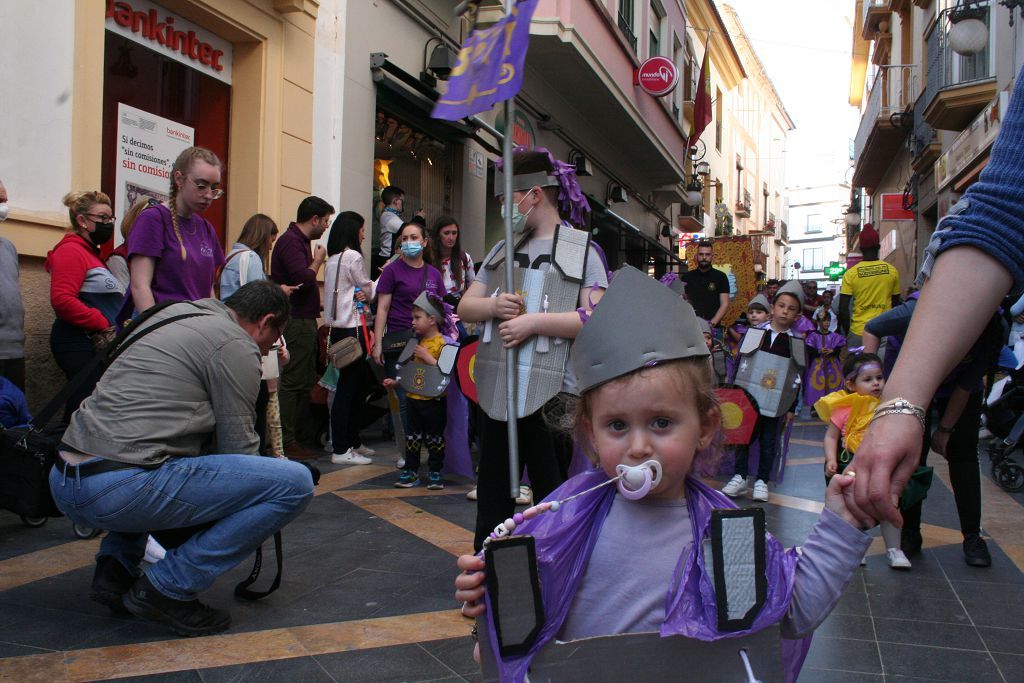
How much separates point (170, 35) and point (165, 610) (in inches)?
227

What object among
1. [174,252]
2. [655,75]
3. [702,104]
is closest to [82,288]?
[174,252]

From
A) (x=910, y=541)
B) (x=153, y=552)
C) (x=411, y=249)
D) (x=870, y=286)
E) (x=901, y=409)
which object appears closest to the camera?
(x=901, y=409)

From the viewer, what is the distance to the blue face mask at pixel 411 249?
22.3ft

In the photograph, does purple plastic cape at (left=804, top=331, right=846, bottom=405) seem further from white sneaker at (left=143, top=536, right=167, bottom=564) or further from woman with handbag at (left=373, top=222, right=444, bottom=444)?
white sneaker at (left=143, top=536, right=167, bottom=564)

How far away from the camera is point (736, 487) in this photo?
21.0 ft

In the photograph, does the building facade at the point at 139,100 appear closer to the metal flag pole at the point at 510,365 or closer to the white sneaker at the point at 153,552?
the white sneaker at the point at 153,552

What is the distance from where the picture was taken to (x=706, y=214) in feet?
115

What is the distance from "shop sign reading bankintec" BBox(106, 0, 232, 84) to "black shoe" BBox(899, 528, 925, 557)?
21.0ft

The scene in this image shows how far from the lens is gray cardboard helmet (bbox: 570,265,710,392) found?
67.4 inches

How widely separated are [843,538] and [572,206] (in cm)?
248

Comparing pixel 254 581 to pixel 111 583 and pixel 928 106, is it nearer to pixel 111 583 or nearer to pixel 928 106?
pixel 111 583

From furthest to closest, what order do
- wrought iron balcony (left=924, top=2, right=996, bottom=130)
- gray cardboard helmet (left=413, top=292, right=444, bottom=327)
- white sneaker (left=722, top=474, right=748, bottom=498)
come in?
wrought iron balcony (left=924, top=2, right=996, bottom=130)
gray cardboard helmet (left=413, top=292, right=444, bottom=327)
white sneaker (left=722, top=474, right=748, bottom=498)

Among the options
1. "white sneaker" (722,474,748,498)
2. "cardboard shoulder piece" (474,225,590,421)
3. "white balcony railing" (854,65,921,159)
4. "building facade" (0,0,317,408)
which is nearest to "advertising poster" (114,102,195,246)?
"building facade" (0,0,317,408)

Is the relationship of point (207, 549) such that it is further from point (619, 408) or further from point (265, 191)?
point (265, 191)
